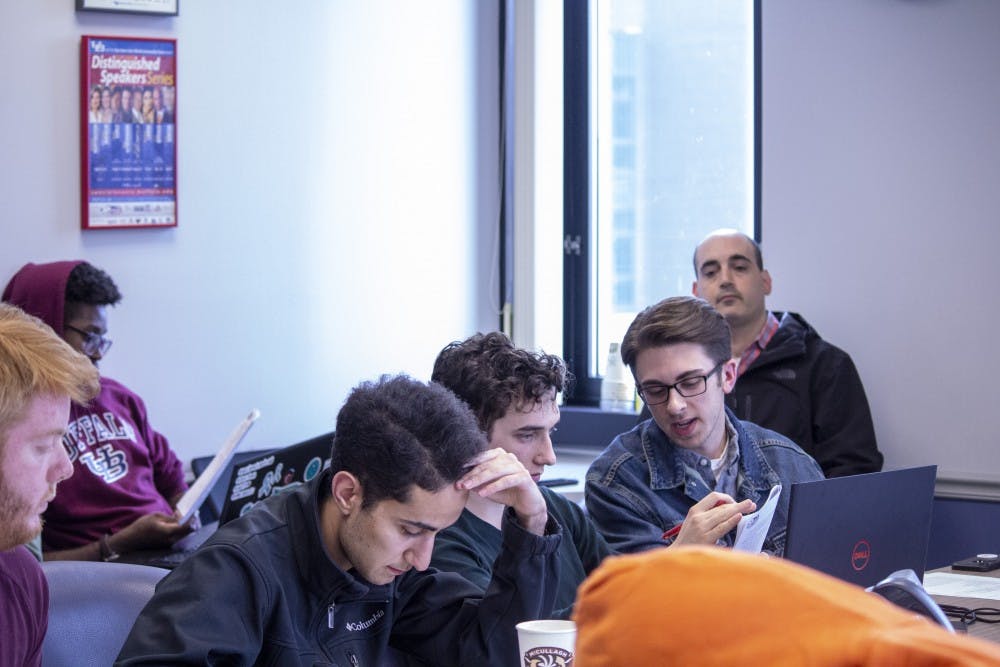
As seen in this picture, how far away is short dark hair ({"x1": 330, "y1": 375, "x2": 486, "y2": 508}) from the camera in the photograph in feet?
5.09

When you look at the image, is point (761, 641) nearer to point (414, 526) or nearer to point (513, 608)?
point (414, 526)

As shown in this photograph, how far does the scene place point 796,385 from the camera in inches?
141

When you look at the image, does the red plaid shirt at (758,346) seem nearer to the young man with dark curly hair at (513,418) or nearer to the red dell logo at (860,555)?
the young man with dark curly hair at (513,418)

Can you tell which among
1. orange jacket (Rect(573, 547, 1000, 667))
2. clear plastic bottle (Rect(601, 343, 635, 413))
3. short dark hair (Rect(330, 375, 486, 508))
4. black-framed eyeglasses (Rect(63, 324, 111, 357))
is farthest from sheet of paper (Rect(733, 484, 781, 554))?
clear plastic bottle (Rect(601, 343, 635, 413))

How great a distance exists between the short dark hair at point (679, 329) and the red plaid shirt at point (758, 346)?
1.24m

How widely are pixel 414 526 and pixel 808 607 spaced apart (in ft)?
3.83

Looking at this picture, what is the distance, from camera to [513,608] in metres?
1.74

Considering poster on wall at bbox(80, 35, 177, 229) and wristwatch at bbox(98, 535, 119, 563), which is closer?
wristwatch at bbox(98, 535, 119, 563)

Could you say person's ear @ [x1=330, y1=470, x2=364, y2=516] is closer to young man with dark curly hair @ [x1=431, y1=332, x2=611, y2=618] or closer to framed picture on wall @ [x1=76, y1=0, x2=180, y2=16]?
young man with dark curly hair @ [x1=431, y1=332, x2=611, y2=618]

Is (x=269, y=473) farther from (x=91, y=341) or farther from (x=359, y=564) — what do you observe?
(x=91, y=341)

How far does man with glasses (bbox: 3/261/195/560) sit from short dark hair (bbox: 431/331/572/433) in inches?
55.1

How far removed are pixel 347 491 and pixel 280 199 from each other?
259 centimetres

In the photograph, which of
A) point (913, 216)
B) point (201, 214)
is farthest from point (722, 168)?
point (201, 214)

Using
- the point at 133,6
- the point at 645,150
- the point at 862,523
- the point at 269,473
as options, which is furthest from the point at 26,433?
the point at 645,150
